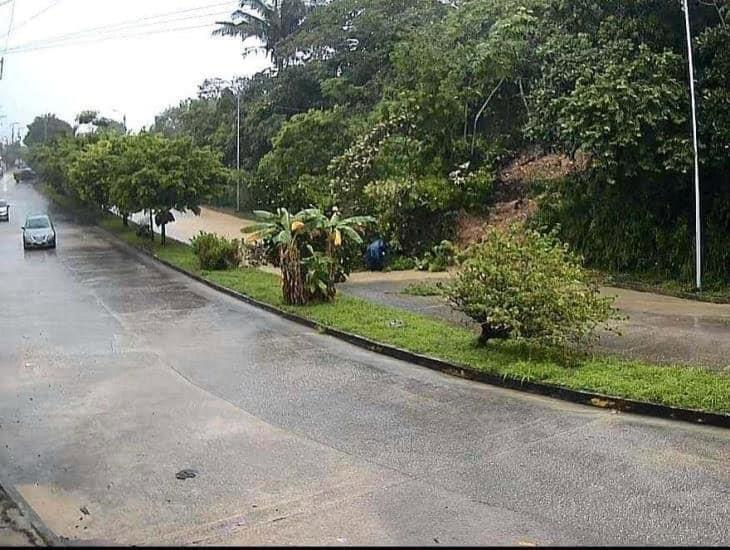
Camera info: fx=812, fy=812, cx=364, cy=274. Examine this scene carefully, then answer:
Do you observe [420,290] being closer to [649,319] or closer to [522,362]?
[649,319]

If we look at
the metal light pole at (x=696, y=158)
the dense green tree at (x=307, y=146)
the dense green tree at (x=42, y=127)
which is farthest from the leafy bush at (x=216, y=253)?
the dense green tree at (x=42, y=127)

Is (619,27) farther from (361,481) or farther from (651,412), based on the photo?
(361,481)

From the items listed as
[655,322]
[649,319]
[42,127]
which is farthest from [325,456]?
[42,127]

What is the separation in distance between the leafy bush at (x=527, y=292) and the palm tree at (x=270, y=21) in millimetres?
36287

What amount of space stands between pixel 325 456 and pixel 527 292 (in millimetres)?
4131

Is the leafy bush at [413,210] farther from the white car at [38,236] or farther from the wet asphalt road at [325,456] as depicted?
the white car at [38,236]

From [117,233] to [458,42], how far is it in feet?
61.2

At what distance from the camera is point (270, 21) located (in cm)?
4512

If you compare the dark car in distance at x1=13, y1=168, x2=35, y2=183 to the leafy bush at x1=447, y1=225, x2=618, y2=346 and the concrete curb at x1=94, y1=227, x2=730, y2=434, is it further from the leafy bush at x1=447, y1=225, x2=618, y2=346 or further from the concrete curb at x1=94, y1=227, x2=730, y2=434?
the leafy bush at x1=447, y1=225, x2=618, y2=346

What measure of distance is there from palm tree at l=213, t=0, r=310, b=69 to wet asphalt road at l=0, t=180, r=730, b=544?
35406mm

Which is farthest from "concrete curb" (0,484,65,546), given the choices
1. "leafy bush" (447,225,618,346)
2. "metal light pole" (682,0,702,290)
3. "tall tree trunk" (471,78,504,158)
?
"tall tree trunk" (471,78,504,158)

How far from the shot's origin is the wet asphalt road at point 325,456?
18.4 feet

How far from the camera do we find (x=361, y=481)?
21.4ft

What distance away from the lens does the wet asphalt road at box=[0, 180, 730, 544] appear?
5594 millimetres
